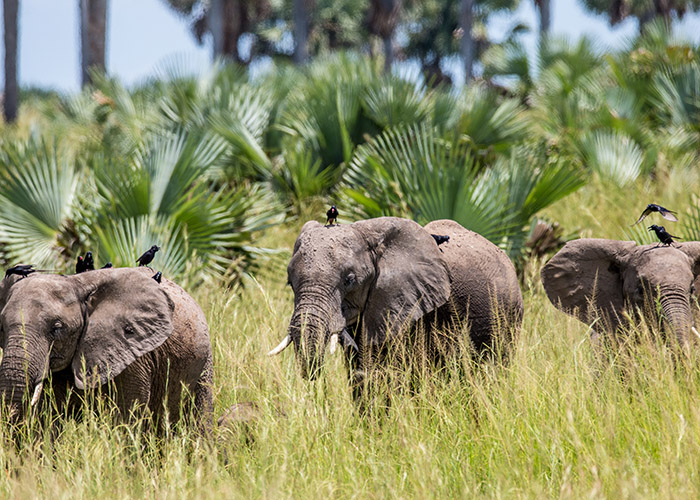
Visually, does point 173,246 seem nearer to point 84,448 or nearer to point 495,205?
point 495,205

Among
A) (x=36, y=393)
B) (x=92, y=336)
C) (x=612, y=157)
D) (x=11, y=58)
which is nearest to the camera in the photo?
(x=36, y=393)

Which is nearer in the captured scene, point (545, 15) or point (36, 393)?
point (36, 393)

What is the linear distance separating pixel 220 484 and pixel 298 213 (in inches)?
240

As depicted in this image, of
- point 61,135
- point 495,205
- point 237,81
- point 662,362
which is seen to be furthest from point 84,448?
point 61,135

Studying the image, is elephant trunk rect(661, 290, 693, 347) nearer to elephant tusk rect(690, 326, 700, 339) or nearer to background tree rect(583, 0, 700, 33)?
elephant tusk rect(690, 326, 700, 339)

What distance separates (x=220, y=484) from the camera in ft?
12.0

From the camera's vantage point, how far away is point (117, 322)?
4207 mm

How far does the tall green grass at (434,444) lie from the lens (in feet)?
11.9

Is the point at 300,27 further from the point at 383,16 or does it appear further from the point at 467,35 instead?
the point at 467,35

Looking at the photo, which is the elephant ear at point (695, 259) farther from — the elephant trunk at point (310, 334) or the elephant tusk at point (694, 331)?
the elephant trunk at point (310, 334)

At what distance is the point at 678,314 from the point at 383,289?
5.08ft

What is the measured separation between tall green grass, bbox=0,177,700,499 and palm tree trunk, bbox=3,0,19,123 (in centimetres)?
1885

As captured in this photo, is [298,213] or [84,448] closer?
[84,448]

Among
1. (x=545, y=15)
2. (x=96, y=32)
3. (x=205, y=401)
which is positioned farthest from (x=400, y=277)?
(x=545, y=15)
